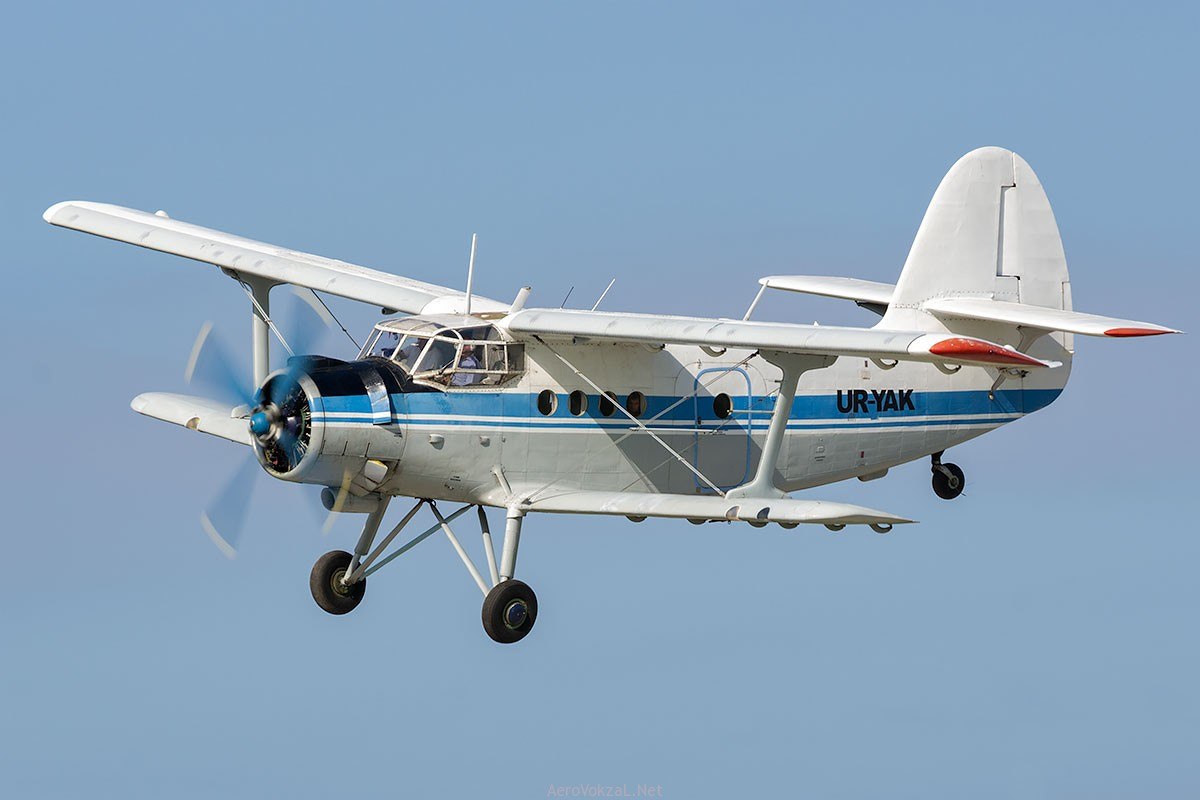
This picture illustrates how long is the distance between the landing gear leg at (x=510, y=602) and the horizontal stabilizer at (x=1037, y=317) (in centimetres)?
610

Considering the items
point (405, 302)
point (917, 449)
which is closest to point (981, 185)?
point (917, 449)

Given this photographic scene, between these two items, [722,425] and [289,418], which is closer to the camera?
[289,418]

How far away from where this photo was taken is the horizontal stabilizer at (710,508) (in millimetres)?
19625

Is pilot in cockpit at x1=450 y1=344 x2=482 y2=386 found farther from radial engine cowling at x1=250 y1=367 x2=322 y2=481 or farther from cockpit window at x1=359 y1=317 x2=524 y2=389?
radial engine cowling at x1=250 y1=367 x2=322 y2=481

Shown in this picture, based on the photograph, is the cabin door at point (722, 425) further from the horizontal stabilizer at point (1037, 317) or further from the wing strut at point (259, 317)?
the wing strut at point (259, 317)

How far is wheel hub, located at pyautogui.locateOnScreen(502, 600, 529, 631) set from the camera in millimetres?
20594

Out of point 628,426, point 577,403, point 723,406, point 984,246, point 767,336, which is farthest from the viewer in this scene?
point 984,246

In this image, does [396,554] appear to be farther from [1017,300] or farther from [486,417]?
[1017,300]

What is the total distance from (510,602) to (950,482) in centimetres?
704

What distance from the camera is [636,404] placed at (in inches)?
856

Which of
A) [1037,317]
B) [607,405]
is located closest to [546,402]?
[607,405]

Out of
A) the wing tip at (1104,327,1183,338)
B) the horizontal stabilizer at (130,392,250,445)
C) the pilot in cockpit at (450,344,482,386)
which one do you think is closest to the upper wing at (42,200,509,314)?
the pilot in cockpit at (450,344,482,386)

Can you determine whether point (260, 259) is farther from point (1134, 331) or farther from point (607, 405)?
point (1134, 331)

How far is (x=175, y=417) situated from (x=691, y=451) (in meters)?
5.90
